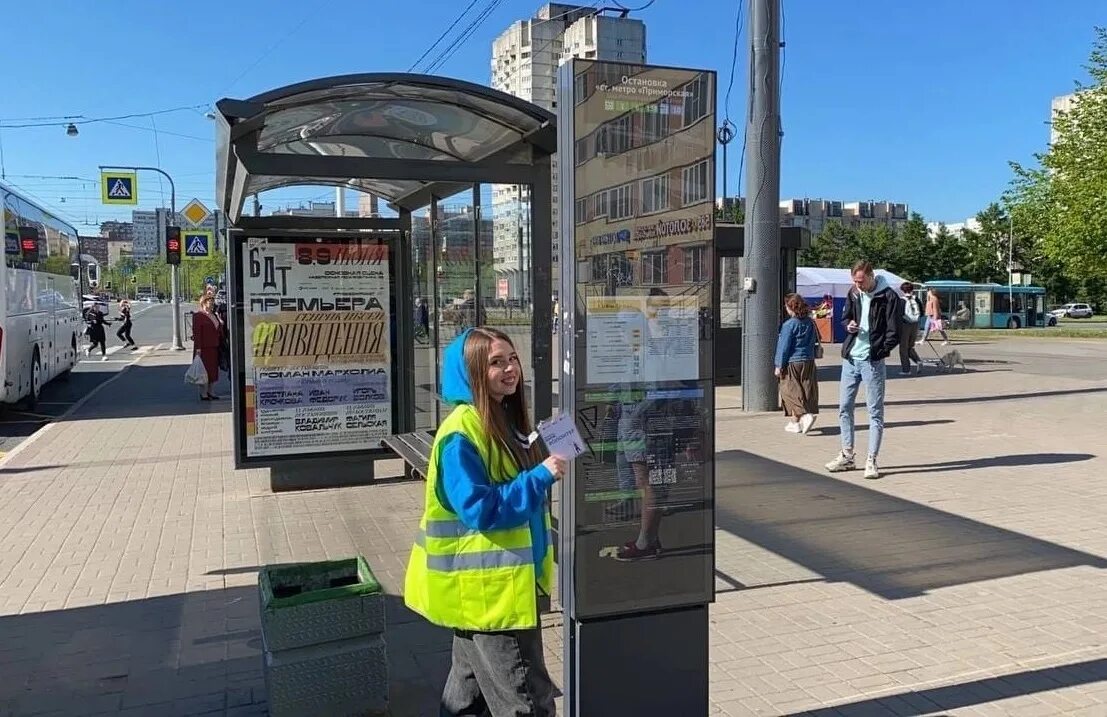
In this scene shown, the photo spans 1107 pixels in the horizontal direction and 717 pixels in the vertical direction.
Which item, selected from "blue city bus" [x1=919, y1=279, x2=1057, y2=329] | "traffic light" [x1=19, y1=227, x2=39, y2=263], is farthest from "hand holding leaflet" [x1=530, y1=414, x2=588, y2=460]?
"blue city bus" [x1=919, y1=279, x2=1057, y2=329]

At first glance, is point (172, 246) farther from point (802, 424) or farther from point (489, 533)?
point (489, 533)

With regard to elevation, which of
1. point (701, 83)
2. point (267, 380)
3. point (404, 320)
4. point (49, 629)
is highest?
point (701, 83)

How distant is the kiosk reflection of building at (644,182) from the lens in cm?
296

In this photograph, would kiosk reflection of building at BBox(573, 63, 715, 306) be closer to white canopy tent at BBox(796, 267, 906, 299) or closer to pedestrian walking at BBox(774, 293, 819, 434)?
pedestrian walking at BBox(774, 293, 819, 434)

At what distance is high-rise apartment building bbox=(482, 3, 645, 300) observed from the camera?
547 centimetres

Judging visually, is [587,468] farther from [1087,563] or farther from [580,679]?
[1087,563]

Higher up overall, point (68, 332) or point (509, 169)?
point (509, 169)

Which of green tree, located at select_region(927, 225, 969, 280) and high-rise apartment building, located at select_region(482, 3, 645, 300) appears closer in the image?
Result: high-rise apartment building, located at select_region(482, 3, 645, 300)

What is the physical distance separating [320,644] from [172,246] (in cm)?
2616

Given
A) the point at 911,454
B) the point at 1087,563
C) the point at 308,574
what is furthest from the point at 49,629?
the point at 911,454

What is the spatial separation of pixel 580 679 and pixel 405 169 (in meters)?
3.73

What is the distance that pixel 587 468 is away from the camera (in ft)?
9.77

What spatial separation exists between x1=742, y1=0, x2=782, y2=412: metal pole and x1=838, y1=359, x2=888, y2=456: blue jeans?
3981mm

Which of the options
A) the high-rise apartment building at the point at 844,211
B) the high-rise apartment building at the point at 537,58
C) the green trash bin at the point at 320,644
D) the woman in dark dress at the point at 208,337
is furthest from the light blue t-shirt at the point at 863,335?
the high-rise apartment building at the point at 844,211
